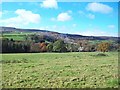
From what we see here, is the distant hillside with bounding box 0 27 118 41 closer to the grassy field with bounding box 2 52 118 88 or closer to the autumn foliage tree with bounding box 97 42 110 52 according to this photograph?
the autumn foliage tree with bounding box 97 42 110 52

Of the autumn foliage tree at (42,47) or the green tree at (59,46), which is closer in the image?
the autumn foliage tree at (42,47)

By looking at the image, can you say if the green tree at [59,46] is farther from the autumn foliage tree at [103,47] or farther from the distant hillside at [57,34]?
the autumn foliage tree at [103,47]

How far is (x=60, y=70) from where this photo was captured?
9180 mm

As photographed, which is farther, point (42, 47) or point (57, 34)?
point (57, 34)

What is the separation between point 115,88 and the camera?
7039 millimetres

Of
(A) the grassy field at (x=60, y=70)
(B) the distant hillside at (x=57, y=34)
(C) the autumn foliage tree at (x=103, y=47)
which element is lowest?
(A) the grassy field at (x=60, y=70)

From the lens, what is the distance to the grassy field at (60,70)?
296 inches

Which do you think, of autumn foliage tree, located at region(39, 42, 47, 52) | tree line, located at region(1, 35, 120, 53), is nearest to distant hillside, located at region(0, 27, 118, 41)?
tree line, located at region(1, 35, 120, 53)

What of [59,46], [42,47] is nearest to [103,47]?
[59,46]

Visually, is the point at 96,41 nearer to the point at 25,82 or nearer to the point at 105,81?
the point at 105,81

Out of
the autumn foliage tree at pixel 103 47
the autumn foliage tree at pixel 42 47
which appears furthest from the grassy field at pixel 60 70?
the autumn foliage tree at pixel 103 47

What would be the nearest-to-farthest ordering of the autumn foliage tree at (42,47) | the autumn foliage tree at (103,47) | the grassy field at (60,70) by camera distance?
the grassy field at (60,70)
the autumn foliage tree at (42,47)
the autumn foliage tree at (103,47)

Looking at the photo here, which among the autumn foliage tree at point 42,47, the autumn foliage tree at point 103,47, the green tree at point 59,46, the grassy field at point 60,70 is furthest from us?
the autumn foliage tree at point 103,47

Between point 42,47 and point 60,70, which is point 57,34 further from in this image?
point 60,70
